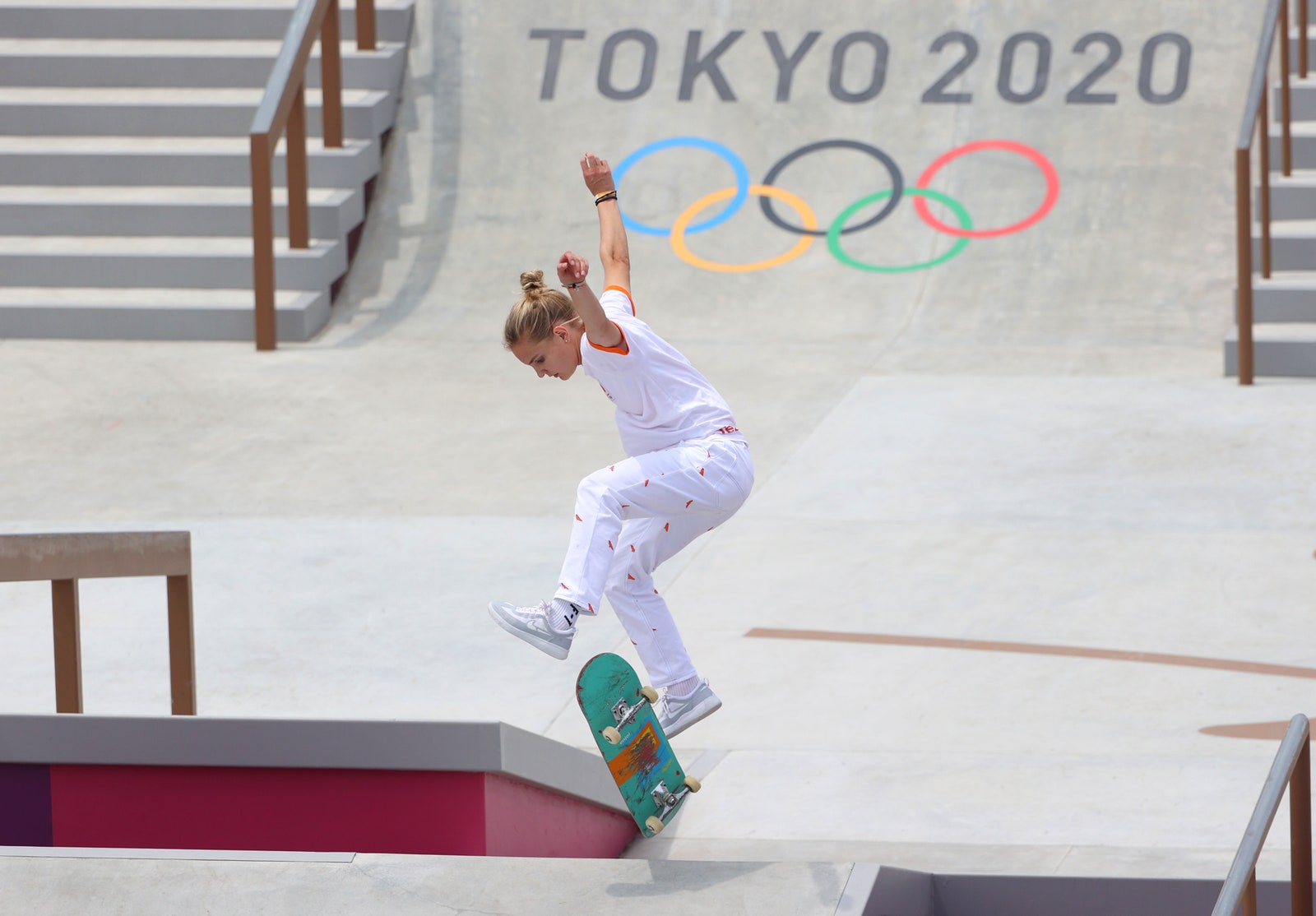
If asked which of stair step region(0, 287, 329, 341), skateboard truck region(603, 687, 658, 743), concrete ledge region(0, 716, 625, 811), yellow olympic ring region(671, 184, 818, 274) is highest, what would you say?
skateboard truck region(603, 687, 658, 743)

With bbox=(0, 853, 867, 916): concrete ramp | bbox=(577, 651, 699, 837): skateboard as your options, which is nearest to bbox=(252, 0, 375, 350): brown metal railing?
bbox=(577, 651, 699, 837): skateboard

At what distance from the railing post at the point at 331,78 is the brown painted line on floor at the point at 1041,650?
7.62m

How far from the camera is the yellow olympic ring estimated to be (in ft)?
43.0

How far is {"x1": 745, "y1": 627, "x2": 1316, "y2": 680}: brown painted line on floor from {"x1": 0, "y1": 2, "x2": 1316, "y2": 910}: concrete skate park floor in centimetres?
3

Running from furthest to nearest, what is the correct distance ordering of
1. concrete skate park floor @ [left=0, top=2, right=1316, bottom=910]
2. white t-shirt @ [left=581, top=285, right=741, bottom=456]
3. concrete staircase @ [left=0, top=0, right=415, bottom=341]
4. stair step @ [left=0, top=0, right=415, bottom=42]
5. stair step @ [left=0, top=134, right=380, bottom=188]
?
stair step @ [left=0, top=0, right=415, bottom=42] → stair step @ [left=0, top=134, right=380, bottom=188] → concrete staircase @ [left=0, top=0, right=415, bottom=341] → concrete skate park floor @ [left=0, top=2, right=1316, bottom=910] → white t-shirt @ [left=581, top=285, right=741, bottom=456]

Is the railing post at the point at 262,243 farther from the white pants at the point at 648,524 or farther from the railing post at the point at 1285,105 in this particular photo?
the white pants at the point at 648,524

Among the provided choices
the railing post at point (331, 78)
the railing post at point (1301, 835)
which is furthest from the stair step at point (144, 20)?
the railing post at point (1301, 835)

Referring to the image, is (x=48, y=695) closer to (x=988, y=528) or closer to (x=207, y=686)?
(x=207, y=686)

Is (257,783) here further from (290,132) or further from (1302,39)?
(1302,39)

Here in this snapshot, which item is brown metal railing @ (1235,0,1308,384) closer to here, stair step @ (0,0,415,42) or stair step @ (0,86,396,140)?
stair step @ (0,86,396,140)

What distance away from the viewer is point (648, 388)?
4.91 m

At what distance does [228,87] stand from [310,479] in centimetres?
584

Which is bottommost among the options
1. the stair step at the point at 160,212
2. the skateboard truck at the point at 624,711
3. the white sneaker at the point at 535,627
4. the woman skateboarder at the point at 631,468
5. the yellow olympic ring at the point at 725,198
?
the stair step at the point at 160,212

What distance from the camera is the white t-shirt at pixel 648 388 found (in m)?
4.78
